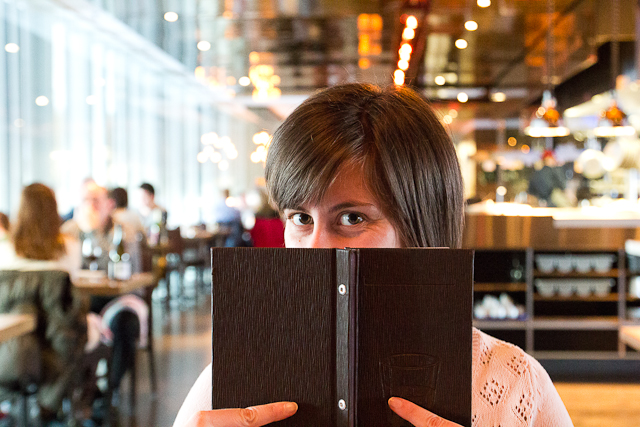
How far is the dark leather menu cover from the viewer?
588 millimetres

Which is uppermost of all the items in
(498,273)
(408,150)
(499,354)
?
(408,150)

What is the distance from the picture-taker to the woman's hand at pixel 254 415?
60cm

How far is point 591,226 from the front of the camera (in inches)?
182

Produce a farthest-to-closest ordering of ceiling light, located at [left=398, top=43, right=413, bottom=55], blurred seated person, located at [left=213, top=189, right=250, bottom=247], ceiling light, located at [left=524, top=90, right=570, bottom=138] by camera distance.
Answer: blurred seated person, located at [left=213, top=189, right=250, bottom=247], ceiling light, located at [left=398, top=43, right=413, bottom=55], ceiling light, located at [left=524, top=90, right=570, bottom=138]

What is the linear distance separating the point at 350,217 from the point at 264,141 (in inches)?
36.0

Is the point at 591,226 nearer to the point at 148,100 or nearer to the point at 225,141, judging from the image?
the point at 148,100

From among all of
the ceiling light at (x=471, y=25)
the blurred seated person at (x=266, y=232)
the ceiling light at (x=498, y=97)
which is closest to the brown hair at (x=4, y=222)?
the blurred seated person at (x=266, y=232)

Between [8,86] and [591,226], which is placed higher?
[8,86]

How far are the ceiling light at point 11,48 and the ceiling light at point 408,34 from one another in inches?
137

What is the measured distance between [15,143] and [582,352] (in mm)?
5212

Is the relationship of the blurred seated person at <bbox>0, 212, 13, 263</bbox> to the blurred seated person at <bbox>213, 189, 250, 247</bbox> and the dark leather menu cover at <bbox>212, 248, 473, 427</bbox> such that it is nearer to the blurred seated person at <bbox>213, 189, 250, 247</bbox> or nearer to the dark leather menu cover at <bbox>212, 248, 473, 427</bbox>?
the dark leather menu cover at <bbox>212, 248, 473, 427</bbox>

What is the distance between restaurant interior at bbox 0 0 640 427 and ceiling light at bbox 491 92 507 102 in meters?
0.06

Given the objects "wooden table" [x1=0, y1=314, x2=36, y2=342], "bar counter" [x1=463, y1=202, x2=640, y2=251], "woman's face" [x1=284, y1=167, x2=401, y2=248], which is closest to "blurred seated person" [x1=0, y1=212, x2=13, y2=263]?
"wooden table" [x1=0, y1=314, x2=36, y2=342]

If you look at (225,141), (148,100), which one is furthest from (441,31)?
(225,141)
